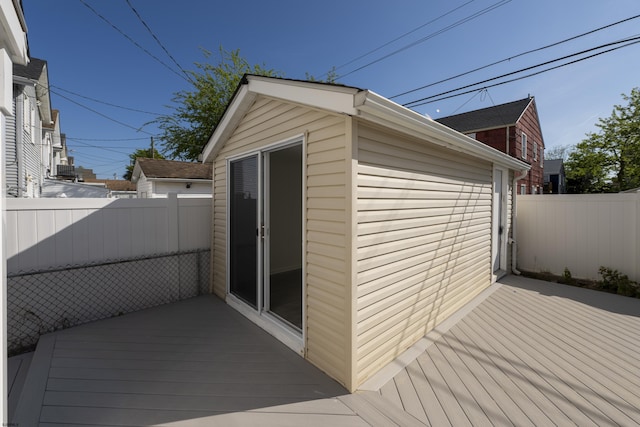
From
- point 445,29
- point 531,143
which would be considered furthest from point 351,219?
point 531,143

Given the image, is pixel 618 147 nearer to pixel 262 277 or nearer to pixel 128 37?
pixel 262 277

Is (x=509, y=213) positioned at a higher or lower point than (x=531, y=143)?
lower

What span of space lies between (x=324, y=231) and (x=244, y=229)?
5.27 feet

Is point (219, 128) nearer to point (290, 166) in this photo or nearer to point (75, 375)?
point (290, 166)

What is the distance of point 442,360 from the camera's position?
252 cm

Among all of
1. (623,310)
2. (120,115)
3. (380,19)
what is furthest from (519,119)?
(120,115)

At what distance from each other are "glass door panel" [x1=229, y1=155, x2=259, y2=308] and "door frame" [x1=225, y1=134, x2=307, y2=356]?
6 centimetres

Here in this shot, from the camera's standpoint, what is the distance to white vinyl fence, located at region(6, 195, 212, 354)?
2838mm

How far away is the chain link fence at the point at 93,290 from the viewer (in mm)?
2811

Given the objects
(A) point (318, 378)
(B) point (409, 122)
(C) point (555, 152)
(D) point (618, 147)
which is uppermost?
(C) point (555, 152)

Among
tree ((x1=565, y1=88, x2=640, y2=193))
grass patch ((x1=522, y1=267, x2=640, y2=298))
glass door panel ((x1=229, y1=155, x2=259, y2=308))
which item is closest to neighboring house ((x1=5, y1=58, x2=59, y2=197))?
glass door panel ((x1=229, y1=155, x2=259, y2=308))

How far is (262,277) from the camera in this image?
128 inches

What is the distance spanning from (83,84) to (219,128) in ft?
38.3

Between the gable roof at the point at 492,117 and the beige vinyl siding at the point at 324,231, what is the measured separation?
44.2 ft
